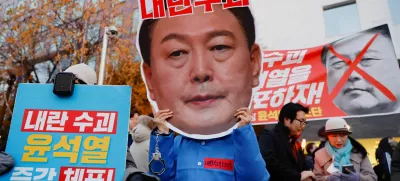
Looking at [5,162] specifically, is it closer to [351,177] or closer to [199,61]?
[199,61]

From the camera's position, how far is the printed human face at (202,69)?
192 centimetres

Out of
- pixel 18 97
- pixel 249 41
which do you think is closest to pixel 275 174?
pixel 249 41

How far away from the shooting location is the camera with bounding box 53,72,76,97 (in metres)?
1.62

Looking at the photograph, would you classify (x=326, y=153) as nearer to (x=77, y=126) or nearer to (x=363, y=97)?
(x=363, y=97)

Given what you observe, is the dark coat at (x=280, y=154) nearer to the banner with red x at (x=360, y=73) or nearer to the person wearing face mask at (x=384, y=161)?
the banner with red x at (x=360, y=73)

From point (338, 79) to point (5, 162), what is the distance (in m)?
3.85

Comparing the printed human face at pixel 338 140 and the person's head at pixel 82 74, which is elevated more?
the person's head at pixel 82 74

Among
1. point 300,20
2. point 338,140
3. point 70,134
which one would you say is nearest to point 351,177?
point 338,140

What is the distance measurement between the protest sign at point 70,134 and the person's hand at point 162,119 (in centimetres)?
22

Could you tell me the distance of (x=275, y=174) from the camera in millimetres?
2279

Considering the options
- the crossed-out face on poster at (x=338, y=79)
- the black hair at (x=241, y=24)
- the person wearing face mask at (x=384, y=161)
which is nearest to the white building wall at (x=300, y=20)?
the crossed-out face on poster at (x=338, y=79)

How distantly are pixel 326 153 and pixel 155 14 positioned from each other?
6.23 ft

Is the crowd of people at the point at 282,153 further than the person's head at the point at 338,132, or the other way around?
the person's head at the point at 338,132

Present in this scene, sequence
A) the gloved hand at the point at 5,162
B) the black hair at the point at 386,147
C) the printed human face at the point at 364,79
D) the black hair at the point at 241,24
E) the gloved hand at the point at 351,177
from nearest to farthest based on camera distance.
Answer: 1. the gloved hand at the point at 5,162
2. the black hair at the point at 241,24
3. the gloved hand at the point at 351,177
4. the printed human face at the point at 364,79
5. the black hair at the point at 386,147
